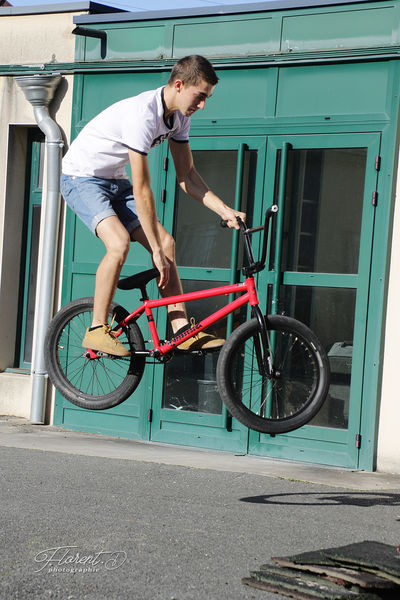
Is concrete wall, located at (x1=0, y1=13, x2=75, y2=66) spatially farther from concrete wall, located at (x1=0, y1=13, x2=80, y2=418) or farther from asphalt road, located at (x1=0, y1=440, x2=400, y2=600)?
asphalt road, located at (x1=0, y1=440, x2=400, y2=600)

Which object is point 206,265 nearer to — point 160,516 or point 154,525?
point 160,516

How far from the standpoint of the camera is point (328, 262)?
9156 mm

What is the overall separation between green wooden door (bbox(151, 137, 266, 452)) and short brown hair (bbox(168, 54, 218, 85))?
4.03 metres

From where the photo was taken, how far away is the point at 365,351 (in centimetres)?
887

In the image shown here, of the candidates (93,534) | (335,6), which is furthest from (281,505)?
(335,6)

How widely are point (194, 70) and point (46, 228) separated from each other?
531 cm

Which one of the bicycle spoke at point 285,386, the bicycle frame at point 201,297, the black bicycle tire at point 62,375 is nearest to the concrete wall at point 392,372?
the bicycle spoke at point 285,386

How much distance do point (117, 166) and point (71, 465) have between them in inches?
137

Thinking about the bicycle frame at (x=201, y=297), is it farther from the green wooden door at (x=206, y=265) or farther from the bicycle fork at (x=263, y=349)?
the green wooden door at (x=206, y=265)

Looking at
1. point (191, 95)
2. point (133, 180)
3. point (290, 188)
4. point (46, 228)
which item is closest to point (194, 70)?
point (191, 95)

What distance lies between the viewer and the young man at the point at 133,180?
5.33m

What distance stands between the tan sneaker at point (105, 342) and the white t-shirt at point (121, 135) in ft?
3.12

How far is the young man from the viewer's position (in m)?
5.33

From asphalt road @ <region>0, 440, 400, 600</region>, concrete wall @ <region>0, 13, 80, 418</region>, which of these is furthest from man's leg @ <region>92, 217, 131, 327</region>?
concrete wall @ <region>0, 13, 80, 418</region>
